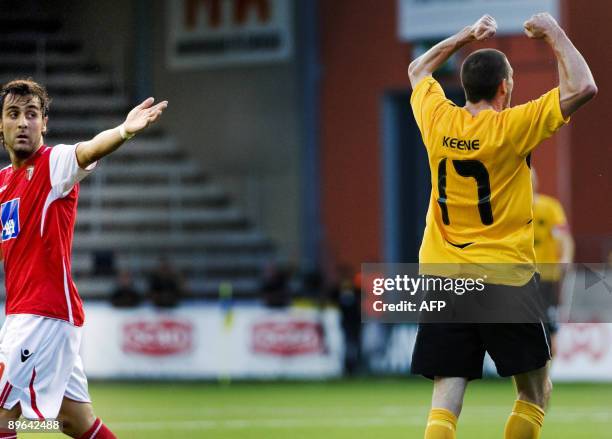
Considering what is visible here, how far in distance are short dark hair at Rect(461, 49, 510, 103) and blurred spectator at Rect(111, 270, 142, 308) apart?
12.0m

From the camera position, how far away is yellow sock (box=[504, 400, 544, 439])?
620 centimetres

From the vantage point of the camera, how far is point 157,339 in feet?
56.4

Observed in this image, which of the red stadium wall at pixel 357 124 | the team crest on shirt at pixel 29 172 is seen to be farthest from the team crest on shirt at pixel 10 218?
the red stadium wall at pixel 357 124

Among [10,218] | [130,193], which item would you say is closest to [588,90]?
[10,218]

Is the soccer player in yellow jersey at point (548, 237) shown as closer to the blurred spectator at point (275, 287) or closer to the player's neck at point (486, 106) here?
the blurred spectator at point (275, 287)

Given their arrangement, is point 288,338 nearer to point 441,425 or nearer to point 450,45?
point 450,45

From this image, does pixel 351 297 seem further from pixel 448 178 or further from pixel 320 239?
pixel 448 178

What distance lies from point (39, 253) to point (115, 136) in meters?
0.65

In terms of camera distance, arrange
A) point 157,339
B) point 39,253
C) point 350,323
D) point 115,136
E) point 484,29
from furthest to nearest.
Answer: point 350,323 < point 157,339 < point 484,29 < point 39,253 < point 115,136

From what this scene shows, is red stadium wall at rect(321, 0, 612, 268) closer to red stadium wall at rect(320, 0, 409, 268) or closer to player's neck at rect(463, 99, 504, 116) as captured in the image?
red stadium wall at rect(320, 0, 409, 268)

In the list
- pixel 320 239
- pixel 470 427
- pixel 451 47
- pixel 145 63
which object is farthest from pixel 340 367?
pixel 451 47

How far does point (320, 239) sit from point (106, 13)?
20.1 ft

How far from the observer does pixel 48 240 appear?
5.86 m

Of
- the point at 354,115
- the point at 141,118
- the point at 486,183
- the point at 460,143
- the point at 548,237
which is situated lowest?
the point at 548,237
